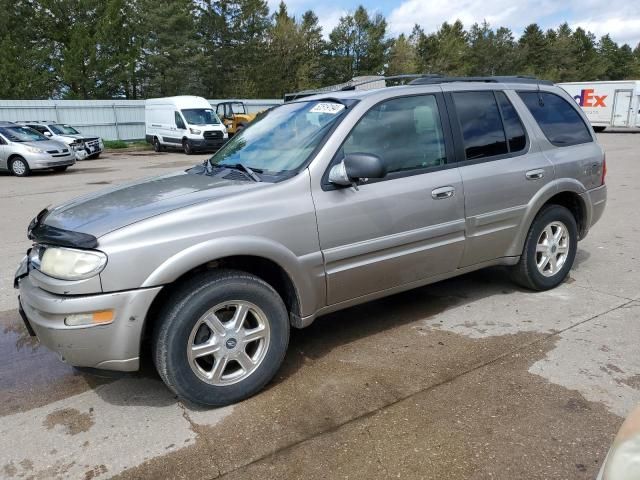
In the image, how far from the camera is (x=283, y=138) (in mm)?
3785

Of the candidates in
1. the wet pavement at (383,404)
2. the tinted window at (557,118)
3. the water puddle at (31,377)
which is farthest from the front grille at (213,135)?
the tinted window at (557,118)

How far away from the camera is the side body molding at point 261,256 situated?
2.79 m

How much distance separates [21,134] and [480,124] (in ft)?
55.7

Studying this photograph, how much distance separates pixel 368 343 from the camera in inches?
153

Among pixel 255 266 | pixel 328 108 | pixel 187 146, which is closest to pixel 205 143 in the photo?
pixel 187 146

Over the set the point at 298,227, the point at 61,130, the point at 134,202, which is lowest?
the point at 298,227

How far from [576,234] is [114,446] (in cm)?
416

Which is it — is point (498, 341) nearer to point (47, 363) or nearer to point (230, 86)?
point (47, 363)

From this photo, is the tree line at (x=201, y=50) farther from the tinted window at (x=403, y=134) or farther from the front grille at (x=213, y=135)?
the tinted window at (x=403, y=134)

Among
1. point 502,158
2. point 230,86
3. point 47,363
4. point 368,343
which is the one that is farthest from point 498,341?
point 230,86

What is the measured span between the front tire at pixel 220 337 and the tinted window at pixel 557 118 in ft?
9.54

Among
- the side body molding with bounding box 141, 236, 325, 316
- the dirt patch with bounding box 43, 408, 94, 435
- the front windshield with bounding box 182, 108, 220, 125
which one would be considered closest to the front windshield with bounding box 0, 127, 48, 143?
the front windshield with bounding box 182, 108, 220, 125

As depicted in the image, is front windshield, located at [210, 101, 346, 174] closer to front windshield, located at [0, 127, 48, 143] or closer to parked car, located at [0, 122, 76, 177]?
parked car, located at [0, 122, 76, 177]

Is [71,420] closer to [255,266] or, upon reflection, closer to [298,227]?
[255,266]
